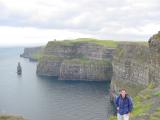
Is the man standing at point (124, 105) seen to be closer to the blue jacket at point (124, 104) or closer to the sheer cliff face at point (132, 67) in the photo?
the blue jacket at point (124, 104)

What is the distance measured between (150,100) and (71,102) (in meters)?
113

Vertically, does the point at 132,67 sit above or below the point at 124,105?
below

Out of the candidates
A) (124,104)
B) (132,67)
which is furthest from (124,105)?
(132,67)

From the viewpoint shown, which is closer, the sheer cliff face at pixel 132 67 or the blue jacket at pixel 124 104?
the blue jacket at pixel 124 104

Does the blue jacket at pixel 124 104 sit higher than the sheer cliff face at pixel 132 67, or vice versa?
the blue jacket at pixel 124 104

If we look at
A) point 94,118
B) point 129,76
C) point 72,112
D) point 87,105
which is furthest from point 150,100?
point 129,76

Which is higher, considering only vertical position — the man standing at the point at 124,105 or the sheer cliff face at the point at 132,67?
the man standing at the point at 124,105

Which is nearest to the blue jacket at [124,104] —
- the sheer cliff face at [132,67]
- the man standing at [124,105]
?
the man standing at [124,105]

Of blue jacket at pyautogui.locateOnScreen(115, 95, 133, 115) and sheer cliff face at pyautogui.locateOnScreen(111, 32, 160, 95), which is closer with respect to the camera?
blue jacket at pyautogui.locateOnScreen(115, 95, 133, 115)

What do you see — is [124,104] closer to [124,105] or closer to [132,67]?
[124,105]

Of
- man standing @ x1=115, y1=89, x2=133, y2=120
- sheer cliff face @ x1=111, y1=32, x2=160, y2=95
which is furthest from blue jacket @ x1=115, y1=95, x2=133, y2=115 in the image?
sheer cliff face @ x1=111, y1=32, x2=160, y2=95

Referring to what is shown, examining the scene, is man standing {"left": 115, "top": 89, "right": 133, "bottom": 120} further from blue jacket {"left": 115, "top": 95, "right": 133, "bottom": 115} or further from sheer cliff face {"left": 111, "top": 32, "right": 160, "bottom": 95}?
sheer cliff face {"left": 111, "top": 32, "right": 160, "bottom": 95}

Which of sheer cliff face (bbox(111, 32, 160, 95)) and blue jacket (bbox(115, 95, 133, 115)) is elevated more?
blue jacket (bbox(115, 95, 133, 115))

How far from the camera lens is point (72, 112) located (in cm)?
13025
